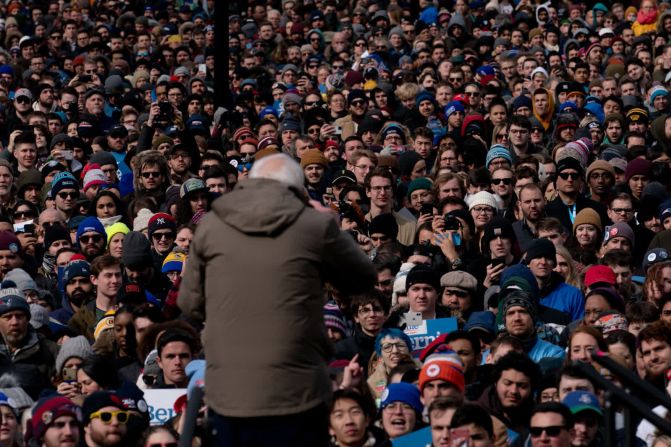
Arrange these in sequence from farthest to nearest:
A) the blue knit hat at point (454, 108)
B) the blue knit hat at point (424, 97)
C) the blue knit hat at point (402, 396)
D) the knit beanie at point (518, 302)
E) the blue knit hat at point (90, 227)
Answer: the blue knit hat at point (424, 97)
the blue knit hat at point (454, 108)
the blue knit hat at point (90, 227)
the knit beanie at point (518, 302)
the blue knit hat at point (402, 396)

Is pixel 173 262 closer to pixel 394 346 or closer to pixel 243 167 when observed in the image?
pixel 394 346

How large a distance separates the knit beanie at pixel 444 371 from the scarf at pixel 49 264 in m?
5.16

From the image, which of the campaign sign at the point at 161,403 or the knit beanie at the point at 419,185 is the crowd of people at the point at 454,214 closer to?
the knit beanie at the point at 419,185

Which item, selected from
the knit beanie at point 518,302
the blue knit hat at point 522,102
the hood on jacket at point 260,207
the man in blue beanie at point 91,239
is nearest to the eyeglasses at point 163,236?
the man in blue beanie at point 91,239

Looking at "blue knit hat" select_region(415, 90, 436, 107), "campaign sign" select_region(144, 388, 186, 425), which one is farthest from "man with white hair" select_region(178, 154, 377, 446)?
"blue knit hat" select_region(415, 90, 436, 107)

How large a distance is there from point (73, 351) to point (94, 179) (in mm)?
5483

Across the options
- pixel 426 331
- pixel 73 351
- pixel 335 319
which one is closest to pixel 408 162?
pixel 426 331

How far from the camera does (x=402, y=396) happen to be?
31.9 feet

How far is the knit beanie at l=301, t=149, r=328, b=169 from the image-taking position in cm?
1656

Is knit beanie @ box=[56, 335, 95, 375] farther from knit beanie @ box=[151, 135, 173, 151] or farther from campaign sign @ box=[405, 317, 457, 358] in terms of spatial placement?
knit beanie @ box=[151, 135, 173, 151]

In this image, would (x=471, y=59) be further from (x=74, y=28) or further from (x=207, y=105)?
(x=74, y=28)

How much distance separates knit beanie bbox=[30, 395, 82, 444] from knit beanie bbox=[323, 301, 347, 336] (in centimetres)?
229

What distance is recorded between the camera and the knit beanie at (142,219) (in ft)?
48.3

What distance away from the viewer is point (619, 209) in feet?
47.9
